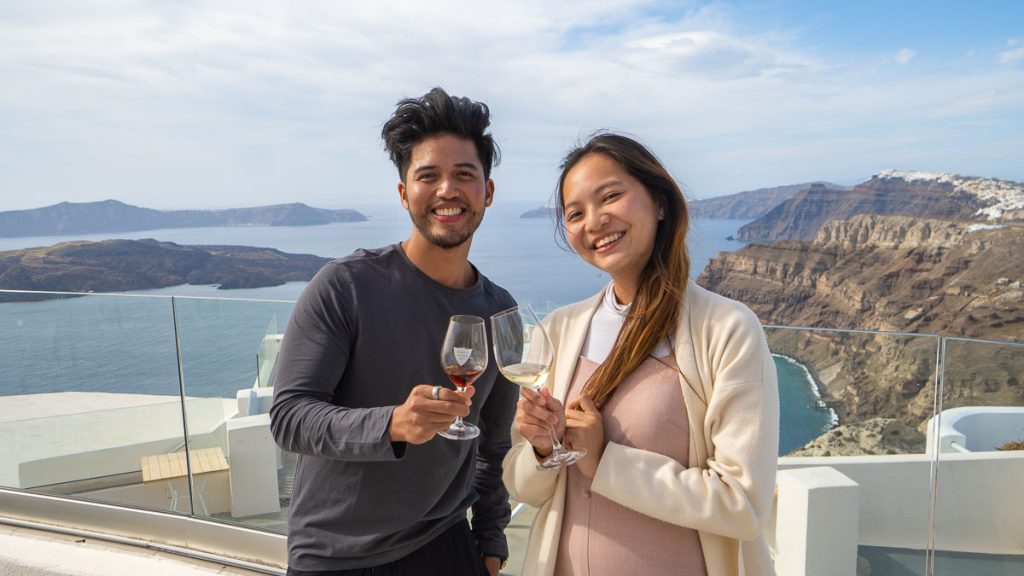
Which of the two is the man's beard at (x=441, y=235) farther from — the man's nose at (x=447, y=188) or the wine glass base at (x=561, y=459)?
the wine glass base at (x=561, y=459)

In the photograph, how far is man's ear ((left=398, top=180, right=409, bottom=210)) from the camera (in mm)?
1758

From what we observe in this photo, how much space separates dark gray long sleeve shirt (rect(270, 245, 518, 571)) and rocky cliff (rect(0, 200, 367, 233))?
35.5 meters

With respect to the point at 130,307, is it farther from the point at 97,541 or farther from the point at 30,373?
the point at 97,541

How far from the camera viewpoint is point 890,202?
5241cm

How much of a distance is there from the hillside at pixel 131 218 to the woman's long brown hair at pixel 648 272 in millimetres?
35760

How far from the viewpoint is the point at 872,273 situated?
4691 centimetres

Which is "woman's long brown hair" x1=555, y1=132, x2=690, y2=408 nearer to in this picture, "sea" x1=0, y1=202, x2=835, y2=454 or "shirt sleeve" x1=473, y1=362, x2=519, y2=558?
"shirt sleeve" x1=473, y1=362, x2=519, y2=558

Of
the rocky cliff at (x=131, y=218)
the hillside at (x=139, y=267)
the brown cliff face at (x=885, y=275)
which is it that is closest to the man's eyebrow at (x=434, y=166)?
the hillside at (x=139, y=267)

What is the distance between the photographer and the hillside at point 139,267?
2214cm

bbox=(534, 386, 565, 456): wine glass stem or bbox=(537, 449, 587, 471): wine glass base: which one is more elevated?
bbox=(534, 386, 565, 456): wine glass stem

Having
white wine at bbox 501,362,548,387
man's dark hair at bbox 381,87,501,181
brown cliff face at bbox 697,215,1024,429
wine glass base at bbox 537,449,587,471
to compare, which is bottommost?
brown cliff face at bbox 697,215,1024,429

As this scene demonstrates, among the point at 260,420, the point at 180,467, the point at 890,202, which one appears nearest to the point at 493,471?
the point at 260,420

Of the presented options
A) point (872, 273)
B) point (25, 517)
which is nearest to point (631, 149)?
point (25, 517)

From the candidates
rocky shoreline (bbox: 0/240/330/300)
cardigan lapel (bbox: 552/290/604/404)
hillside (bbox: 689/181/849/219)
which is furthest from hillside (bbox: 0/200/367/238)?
cardigan lapel (bbox: 552/290/604/404)
